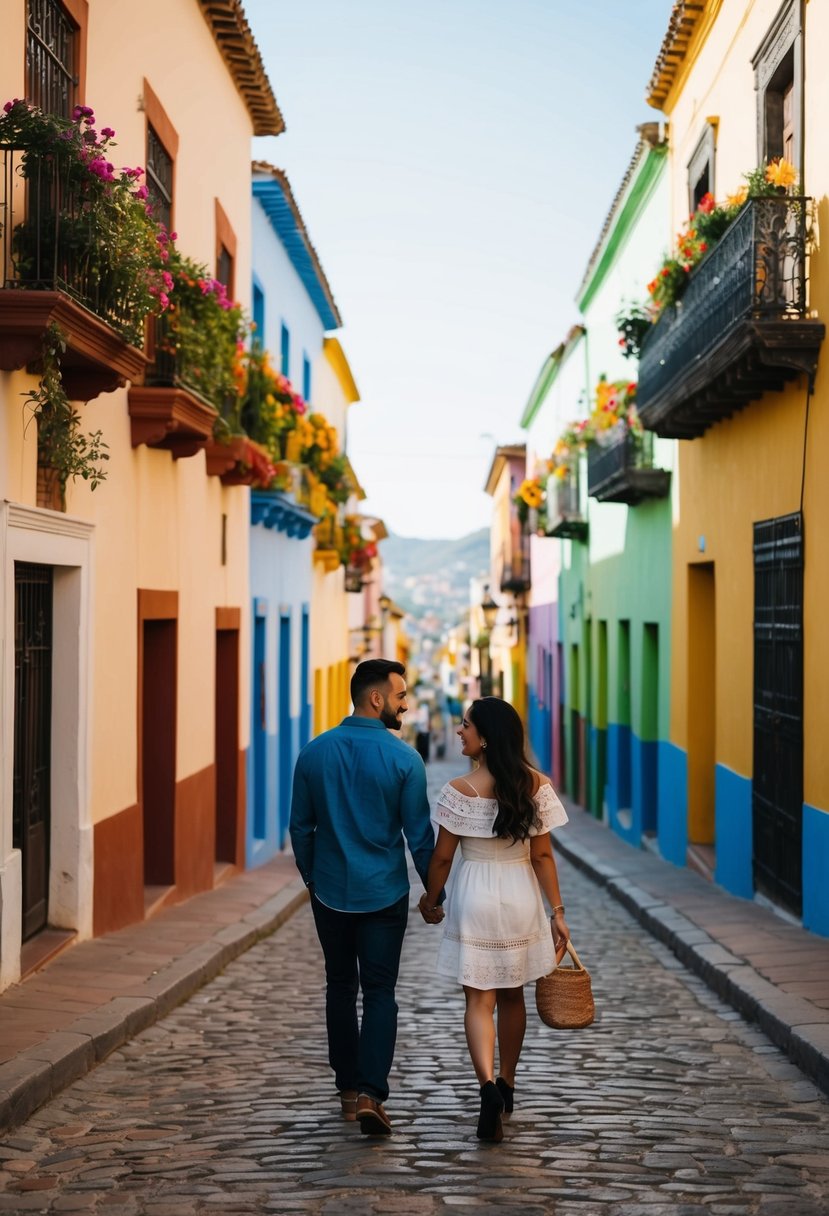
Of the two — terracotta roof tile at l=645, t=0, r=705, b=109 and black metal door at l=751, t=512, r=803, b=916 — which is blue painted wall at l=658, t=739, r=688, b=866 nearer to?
black metal door at l=751, t=512, r=803, b=916

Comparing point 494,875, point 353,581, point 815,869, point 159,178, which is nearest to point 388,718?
point 494,875

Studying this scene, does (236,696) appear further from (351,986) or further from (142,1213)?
(142,1213)

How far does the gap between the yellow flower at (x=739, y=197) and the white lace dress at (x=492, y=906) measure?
6.76 m

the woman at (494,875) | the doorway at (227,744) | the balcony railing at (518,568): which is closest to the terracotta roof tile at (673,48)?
the doorway at (227,744)

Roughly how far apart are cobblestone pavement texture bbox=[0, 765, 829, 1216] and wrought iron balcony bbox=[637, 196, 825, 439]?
4.02m

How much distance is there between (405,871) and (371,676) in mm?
731

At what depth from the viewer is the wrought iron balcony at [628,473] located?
53.9 feet

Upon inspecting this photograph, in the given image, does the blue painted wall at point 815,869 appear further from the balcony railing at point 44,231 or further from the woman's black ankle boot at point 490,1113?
the balcony railing at point 44,231

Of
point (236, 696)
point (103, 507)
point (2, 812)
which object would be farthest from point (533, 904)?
point (236, 696)

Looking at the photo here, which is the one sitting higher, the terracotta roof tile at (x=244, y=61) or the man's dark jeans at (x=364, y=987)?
the terracotta roof tile at (x=244, y=61)

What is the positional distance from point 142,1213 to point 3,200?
4608 mm

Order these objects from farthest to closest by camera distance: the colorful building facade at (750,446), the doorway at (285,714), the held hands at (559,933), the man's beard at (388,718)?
the doorway at (285,714) → the colorful building facade at (750,446) → the man's beard at (388,718) → the held hands at (559,933)

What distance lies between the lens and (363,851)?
589 cm

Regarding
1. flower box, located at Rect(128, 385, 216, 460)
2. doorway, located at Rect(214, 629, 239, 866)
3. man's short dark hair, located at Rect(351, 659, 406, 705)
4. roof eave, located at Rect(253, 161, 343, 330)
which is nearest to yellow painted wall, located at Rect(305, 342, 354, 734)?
roof eave, located at Rect(253, 161, 343, 330)
